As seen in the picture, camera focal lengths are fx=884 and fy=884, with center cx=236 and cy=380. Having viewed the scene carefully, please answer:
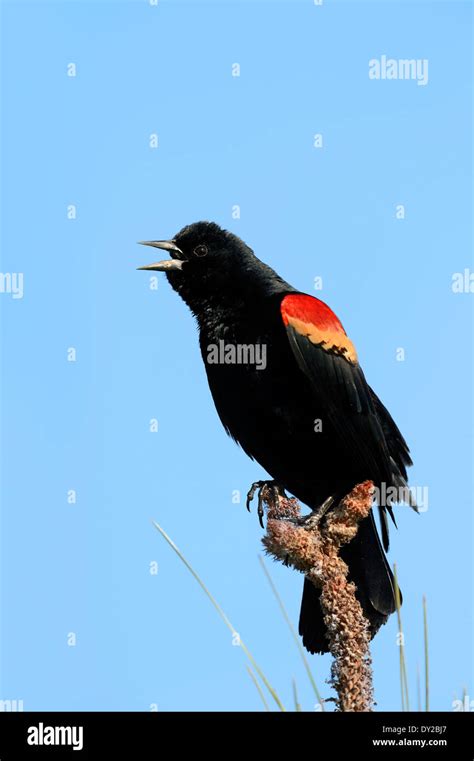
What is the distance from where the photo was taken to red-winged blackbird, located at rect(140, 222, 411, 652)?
4688mm

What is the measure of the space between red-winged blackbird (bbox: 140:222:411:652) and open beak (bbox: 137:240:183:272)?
1.27 ft

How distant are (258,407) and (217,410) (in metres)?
0.60

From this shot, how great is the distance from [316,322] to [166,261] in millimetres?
1143

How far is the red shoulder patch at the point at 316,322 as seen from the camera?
485 centimetres

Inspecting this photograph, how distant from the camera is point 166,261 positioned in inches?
217

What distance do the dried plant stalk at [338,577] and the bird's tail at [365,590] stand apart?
0.85 m

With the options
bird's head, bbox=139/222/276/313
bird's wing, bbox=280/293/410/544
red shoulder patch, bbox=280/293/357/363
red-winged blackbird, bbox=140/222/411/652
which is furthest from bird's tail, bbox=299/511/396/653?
bird's head, bbox=139/222/276/313
